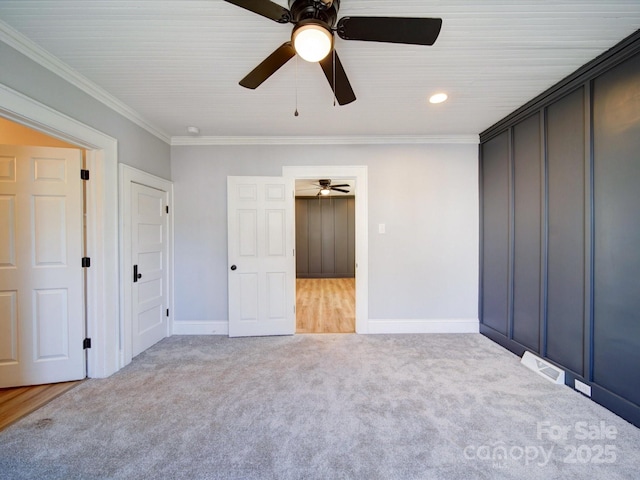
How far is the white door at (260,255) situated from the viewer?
3.27m

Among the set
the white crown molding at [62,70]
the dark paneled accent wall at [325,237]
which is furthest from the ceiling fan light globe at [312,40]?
the dark paneled accent wall at [325,237]

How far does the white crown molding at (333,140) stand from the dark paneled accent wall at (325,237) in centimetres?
414

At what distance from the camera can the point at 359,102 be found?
8.20ft

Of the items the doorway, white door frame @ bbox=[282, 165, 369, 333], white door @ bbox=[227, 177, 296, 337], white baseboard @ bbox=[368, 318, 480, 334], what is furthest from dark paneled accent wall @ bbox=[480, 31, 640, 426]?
the doorway

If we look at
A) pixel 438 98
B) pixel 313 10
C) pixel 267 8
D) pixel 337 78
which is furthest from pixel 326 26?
pixel 438 98

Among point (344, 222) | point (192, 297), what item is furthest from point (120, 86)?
point (344, 222)

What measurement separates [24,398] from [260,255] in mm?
2250

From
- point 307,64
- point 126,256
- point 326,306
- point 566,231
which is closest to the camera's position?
point 307,64

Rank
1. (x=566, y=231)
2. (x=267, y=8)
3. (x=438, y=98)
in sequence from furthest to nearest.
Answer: (x=438, y=98), (x=566, y=231), (x=267, y=8)

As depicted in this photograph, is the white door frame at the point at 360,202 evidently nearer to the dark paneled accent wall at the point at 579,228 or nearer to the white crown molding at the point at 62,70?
the dark paneled accent wall at the point at 579,228

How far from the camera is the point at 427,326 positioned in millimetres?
3371

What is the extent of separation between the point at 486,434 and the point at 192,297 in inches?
126

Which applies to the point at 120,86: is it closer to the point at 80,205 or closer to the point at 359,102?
the point at 80,205

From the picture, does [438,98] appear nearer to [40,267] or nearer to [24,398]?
[40,267]
